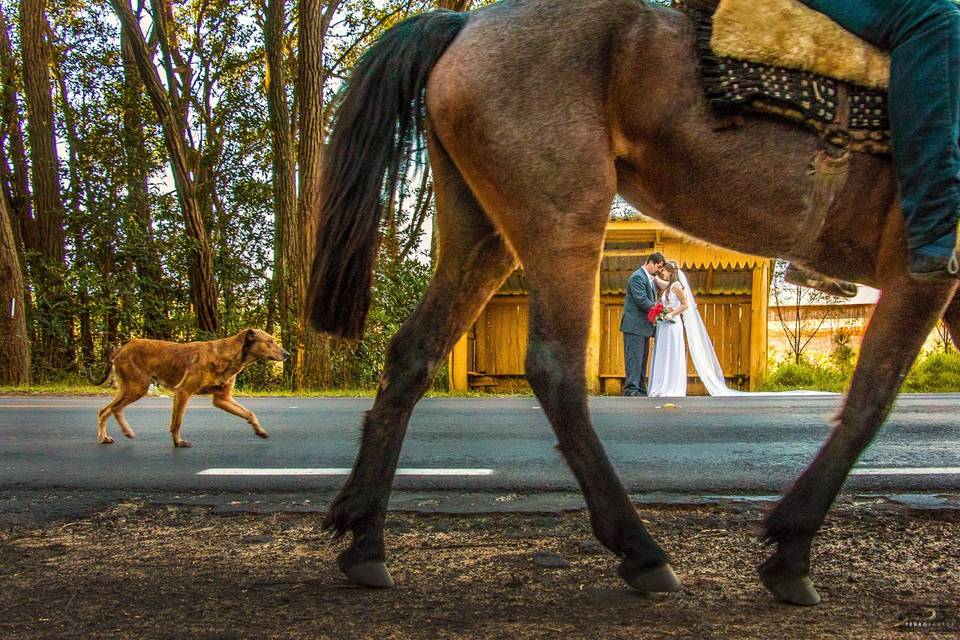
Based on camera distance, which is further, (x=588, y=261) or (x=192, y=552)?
(x=192, y=552)

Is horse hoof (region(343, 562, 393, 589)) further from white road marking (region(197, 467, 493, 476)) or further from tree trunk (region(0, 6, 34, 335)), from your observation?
tree trunk (region(0, 6, 34, 335))

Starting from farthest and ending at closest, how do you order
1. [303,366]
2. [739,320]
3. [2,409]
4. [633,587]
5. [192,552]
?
[739,320], [303,366], [2,409], [192,552], [633,587]

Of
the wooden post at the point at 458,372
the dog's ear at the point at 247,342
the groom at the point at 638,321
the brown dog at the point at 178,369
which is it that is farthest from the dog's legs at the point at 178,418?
Answer: the wooden post at the point at 458,372

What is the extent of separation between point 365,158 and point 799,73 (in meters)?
1.53

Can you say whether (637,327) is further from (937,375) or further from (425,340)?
(425,340)

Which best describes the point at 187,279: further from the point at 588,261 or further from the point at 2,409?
the point at 588,261

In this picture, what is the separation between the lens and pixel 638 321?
14430mm

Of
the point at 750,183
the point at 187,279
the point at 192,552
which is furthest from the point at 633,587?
the point at 187,279

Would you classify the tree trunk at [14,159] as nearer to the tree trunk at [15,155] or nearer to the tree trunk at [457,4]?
the tree trunk at [15,155]

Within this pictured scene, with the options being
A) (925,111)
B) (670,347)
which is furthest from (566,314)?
(670,347)

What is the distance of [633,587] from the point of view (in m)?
2.66

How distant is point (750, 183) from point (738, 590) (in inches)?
51.0

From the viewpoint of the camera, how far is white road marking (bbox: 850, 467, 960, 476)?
5.05 m

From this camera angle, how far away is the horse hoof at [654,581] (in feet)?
8.66
